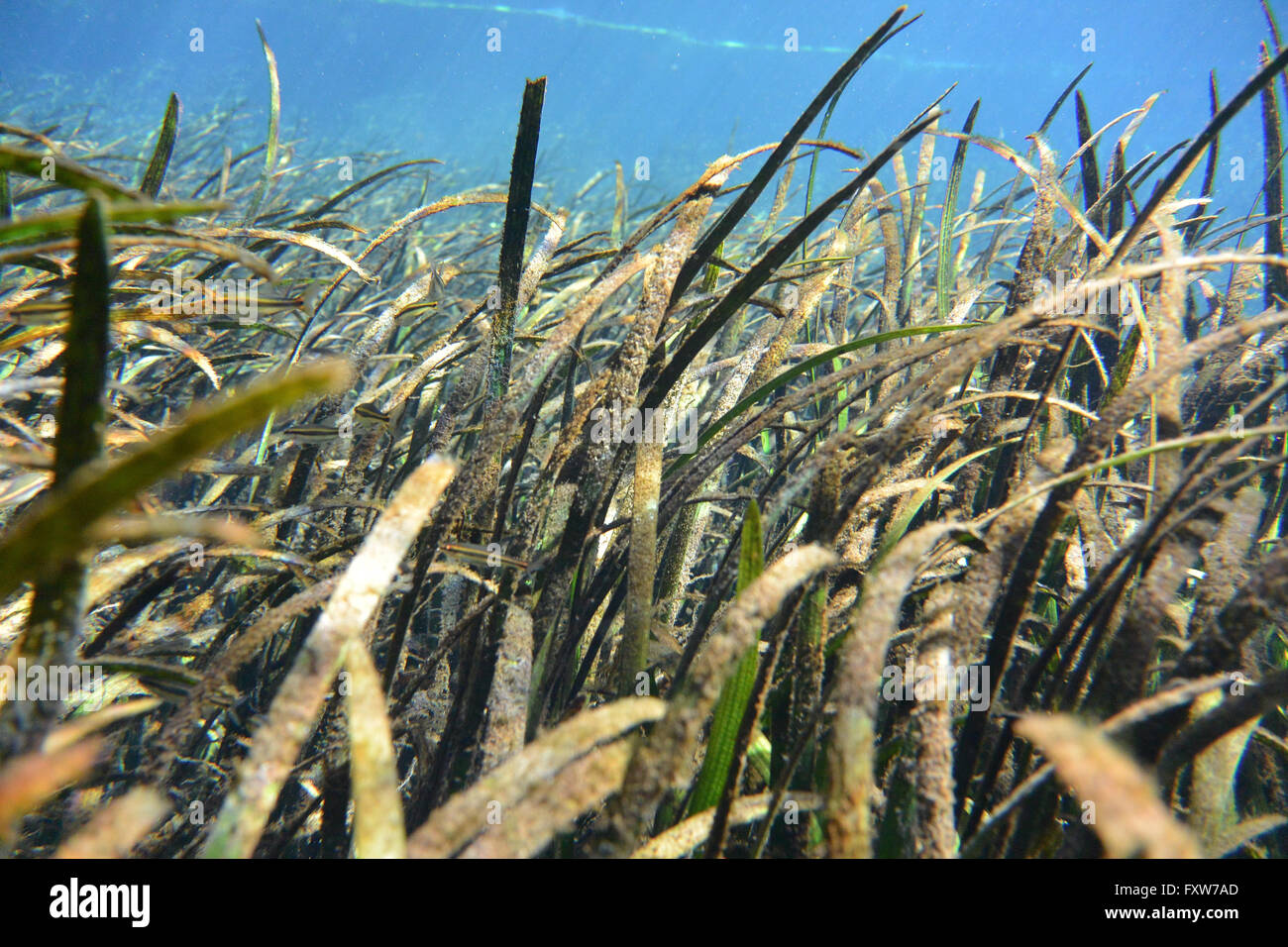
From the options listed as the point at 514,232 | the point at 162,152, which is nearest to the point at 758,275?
the point at 514,232

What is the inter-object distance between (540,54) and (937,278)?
373 ft

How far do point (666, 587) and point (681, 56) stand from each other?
127579 millimetres

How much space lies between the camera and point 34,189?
3178 millimetres

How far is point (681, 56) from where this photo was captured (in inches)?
4080

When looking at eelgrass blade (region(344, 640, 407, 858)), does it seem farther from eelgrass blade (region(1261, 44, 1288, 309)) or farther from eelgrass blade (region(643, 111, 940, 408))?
eelgrass blade (region(1261, 44, 1288, 309))

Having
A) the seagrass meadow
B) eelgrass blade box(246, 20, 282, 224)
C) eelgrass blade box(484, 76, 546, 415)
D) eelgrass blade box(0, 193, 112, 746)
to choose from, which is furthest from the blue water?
eelgrass blade box(0, 193, 112, 746)

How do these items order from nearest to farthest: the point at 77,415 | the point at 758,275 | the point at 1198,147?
the point at 77,415 → the point at 1198,147 → the point at 758,275

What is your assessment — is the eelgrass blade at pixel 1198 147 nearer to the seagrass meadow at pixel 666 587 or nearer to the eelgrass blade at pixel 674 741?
the seagrass meadow at pixel 666 587

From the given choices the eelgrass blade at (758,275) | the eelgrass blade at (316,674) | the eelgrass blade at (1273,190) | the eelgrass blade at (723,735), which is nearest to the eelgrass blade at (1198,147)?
the eelgrass blade at (758,275)

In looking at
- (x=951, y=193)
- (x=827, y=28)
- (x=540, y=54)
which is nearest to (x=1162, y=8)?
(x=827, y=28)

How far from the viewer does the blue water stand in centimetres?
7456

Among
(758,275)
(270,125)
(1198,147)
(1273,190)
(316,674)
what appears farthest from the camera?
(270,125)

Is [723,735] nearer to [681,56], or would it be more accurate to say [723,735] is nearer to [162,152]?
[162,152]
